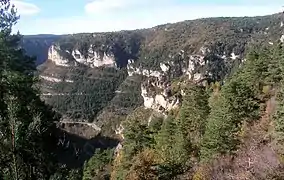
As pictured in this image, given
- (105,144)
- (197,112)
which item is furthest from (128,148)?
(105,144)

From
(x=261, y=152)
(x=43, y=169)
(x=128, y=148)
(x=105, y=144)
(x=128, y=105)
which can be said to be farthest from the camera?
(x=128, y=105)

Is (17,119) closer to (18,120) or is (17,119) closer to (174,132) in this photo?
(18,120)

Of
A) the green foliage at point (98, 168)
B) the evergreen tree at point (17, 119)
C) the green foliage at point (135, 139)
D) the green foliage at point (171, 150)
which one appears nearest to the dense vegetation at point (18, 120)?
the evergreen tree at point (17, 119)

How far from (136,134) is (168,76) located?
13959 centimetres

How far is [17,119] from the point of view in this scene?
1015 cm

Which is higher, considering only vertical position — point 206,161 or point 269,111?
point 269,111

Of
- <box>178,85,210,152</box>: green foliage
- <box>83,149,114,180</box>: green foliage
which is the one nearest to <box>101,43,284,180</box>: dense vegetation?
<box>178,85,210,152</box>: green foliage

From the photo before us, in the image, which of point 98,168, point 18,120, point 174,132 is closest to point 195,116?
point 174,132

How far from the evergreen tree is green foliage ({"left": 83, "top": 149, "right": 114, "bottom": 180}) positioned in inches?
1576

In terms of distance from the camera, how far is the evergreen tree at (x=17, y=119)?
9516 millimetres

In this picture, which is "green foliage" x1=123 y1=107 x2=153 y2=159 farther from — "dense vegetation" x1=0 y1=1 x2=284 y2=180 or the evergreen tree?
the evergreen tree

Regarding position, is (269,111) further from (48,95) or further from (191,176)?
(48,95)

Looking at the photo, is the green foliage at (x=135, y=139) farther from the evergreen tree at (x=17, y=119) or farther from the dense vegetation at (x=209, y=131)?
the evergreen tree at (x=17, y=119)

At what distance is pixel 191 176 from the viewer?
31.0 m
